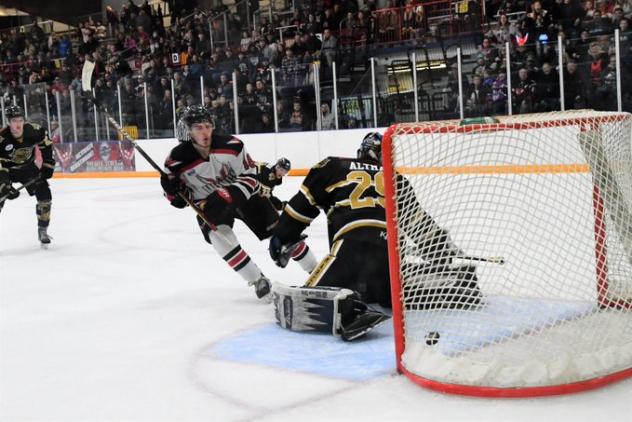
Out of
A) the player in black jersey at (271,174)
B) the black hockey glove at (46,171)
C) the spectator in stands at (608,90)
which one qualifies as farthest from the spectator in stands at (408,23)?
the player in black jersey at (271,174)

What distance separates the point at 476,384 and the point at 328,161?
1130mm

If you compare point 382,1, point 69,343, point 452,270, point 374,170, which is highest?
point 382,1

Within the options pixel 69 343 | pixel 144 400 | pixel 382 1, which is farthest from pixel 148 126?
pixel 144 400

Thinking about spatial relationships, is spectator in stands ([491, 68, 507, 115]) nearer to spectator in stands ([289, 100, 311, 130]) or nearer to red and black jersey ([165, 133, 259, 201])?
spectator in stands ([289, 100, 311, 130])

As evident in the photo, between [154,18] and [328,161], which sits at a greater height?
[154,18]

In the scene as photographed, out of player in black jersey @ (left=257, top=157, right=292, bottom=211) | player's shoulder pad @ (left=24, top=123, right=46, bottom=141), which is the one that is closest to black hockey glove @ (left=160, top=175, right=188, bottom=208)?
player in black jersey @ (left=257, top=157, right=292, bottom=211)

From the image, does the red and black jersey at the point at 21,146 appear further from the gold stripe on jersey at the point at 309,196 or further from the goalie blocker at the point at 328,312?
the goalie blocker at the point at 328,312

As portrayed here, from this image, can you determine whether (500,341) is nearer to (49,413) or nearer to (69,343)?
(49,413)

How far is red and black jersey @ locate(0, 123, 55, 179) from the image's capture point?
588 cm

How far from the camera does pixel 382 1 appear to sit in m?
12.6

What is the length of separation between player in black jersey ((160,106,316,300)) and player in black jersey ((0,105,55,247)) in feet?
7.87

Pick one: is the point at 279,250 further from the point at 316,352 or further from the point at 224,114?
the point at 224,114

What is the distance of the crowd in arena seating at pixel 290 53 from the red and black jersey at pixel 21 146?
4231 mm

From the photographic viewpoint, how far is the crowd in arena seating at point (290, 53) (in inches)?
304
